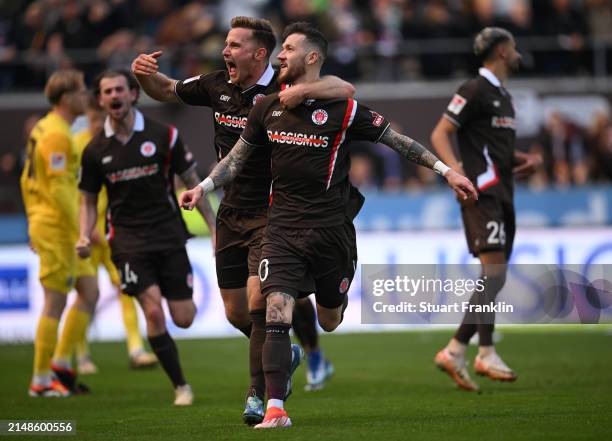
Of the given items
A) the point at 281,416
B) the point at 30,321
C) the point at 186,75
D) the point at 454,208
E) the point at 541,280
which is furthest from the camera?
the point at 186,75

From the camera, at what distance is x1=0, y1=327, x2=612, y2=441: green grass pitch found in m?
7.48

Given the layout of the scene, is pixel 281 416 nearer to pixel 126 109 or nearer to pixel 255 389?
pixel 255 389

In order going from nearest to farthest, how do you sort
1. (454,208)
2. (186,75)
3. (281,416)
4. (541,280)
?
(281,416), (541,280), (454,208), (186,75)

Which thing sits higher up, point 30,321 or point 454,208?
point 454,208

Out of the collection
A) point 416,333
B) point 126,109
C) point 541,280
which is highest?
point 126,109

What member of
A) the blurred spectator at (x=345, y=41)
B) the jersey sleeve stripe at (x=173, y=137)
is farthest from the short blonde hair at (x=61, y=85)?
the blurred spectator at (x=345, y=41)

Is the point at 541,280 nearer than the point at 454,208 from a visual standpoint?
Yes

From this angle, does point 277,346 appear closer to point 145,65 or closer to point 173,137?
point 145,65

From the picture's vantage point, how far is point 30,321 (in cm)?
1680

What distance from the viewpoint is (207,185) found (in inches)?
301

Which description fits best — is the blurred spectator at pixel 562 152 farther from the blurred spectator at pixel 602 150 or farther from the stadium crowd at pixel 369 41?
the blurred spectator at pixel 602 150

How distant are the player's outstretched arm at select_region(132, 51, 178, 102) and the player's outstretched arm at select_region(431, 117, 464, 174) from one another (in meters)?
2.49

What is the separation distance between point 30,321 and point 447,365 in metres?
8.35

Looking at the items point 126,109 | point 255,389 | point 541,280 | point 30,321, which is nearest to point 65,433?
point 255,389
